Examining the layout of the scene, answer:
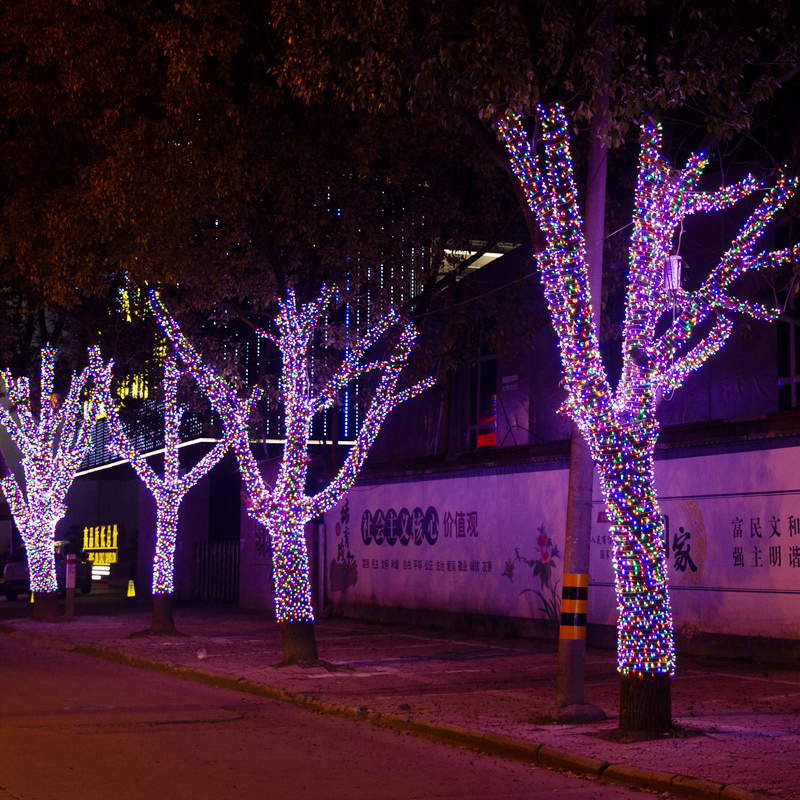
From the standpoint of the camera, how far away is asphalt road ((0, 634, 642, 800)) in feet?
23.4

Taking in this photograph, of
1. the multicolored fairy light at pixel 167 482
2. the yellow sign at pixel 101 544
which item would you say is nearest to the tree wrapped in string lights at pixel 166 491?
the multicolored fairy light at pixel 167 482

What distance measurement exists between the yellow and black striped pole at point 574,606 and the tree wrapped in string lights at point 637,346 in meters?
0.58

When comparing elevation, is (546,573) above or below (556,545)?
below

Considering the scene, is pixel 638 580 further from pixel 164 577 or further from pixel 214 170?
pixel 164 577

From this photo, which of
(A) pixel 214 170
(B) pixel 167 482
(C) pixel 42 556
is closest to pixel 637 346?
(A) pixel 214 170

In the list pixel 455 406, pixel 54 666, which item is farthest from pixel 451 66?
pixel 455 406

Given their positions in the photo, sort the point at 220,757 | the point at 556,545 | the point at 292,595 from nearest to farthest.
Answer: the point at 220,757 → the point at 292,595 → the point at 556,545

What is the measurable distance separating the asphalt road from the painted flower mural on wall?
6.28m

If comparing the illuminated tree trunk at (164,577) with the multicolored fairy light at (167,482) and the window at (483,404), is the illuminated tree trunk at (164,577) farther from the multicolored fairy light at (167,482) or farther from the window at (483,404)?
the window at (483,404)

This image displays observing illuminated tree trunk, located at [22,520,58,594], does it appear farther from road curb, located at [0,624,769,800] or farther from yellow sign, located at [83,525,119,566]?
yellow sign, located at [83,525,119,566]

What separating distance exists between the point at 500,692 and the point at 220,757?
4.15 meters

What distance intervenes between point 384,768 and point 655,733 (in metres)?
2.38

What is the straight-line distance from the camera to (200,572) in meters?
28.3

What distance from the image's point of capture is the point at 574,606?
9.64 metres
